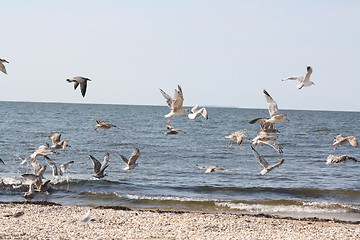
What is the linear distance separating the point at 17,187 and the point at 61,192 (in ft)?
5.87

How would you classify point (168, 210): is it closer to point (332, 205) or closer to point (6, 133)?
point (332, 205)

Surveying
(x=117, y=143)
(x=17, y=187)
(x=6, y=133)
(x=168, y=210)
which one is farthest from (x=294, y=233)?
(x=6, y=133)

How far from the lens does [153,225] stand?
13.0 m

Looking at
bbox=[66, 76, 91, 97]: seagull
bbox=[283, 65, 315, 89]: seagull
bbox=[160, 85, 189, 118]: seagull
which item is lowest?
bbox=[160, 85, 189, 118]: seagull

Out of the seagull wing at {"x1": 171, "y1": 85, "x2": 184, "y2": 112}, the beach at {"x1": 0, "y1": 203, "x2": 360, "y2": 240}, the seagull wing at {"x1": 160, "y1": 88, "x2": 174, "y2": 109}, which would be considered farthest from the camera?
the seagull wing at {"x1": 160, "y1": 88, "x2": 174, "y2": 109}

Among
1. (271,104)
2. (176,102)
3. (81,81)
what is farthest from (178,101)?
(81,81)

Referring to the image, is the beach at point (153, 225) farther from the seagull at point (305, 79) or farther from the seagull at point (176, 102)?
the seagull at point (305, 79)

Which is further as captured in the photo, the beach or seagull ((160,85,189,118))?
seagull ((160,85,189,118))

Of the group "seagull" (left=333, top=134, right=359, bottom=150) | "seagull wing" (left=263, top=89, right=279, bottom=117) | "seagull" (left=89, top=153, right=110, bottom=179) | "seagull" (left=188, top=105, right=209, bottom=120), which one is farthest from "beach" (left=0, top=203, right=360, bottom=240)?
"seagull wing" (left=263, top=89, right=279, bottom=117)

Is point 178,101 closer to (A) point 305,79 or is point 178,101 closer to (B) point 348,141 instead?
(A) point 305,79

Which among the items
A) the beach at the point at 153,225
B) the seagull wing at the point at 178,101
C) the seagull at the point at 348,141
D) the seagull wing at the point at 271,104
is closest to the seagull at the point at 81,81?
the seagull wing at the point at 178,101

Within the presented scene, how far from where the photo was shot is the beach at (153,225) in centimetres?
1164

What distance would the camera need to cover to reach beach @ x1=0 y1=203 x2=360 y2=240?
1164 cm

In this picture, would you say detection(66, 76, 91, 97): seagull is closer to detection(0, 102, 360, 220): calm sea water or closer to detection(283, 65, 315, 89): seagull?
detection(283, 65, 315, 89): seagull
